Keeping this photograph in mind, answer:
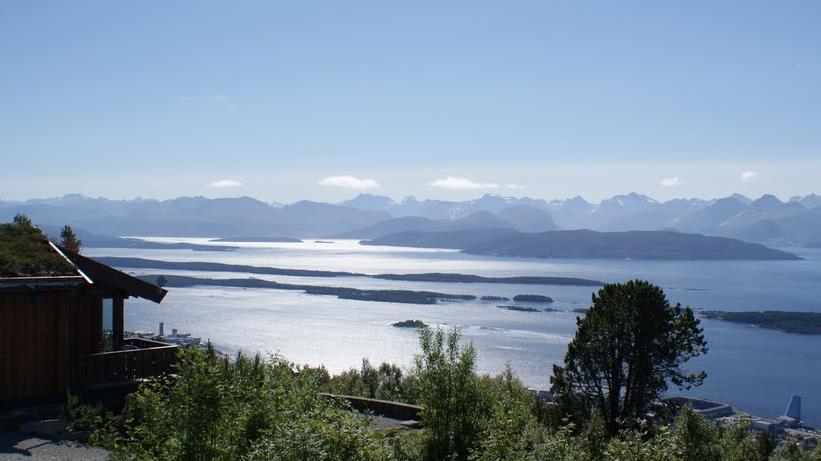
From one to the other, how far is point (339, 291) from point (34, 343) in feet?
248

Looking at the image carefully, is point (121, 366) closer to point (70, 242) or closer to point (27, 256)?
point (27, 256)

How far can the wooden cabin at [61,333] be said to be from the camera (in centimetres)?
1076

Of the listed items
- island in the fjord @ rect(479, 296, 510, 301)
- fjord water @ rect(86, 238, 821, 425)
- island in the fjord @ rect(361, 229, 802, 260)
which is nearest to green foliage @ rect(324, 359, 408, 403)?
fjord water @ rect(86, 238, 821, 425)

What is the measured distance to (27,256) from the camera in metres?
11.6

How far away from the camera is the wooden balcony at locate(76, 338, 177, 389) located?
1151 centimetres

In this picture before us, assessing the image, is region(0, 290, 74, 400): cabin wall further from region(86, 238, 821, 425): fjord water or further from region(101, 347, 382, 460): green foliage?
region(86, 238, 821, 425): fjord water

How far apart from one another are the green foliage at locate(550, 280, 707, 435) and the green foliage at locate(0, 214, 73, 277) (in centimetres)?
998

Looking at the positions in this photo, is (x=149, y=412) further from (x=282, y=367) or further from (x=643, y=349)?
(x=643, y=349)

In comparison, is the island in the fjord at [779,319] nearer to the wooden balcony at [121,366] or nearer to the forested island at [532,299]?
the forested island at [532,299]

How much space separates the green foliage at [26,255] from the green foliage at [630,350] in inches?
393

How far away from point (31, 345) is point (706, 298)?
285ft

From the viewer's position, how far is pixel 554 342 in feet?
170

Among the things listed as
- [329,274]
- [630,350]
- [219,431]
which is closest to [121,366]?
[219,431]

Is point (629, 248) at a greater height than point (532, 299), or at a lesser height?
greater
